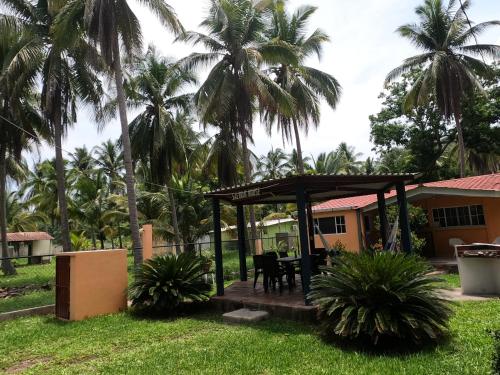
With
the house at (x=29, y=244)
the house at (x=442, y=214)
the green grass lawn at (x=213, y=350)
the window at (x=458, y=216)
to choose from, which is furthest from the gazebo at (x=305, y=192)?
the house at (x=29, y=244)

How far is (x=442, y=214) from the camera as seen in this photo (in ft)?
53.4

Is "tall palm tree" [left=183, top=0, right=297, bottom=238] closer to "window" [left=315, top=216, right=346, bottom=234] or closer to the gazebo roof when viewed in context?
"window" [left=315, top=216, right=346, bottom=234]

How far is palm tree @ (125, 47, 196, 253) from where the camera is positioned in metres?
21.5

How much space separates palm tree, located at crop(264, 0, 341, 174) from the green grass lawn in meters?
Answer: 13.9

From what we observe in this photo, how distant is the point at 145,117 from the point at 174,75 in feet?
→ 9.00

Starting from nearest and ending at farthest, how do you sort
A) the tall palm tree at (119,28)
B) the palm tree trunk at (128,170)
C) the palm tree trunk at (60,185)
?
1. the tall palm tree at (119,28)
2. the palm tree trunk at (128,170)
3. the palm tree trunk at (60,185)

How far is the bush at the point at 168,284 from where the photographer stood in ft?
29.8

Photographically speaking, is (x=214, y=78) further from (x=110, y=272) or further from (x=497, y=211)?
(x=497, y=211)

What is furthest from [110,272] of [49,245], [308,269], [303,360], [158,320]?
[49,245]

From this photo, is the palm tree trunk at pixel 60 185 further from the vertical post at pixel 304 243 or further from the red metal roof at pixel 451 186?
the vertical post at pixel 304 243

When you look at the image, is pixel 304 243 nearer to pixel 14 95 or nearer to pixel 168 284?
pixel 168 284

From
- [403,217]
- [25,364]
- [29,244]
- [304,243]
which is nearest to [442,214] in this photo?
[403,217]

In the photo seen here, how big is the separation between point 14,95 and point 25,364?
44.0 ft

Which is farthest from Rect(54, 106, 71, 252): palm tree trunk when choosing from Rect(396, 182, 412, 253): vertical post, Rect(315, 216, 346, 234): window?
Rect(396, 182, 412, 253): vertical post
